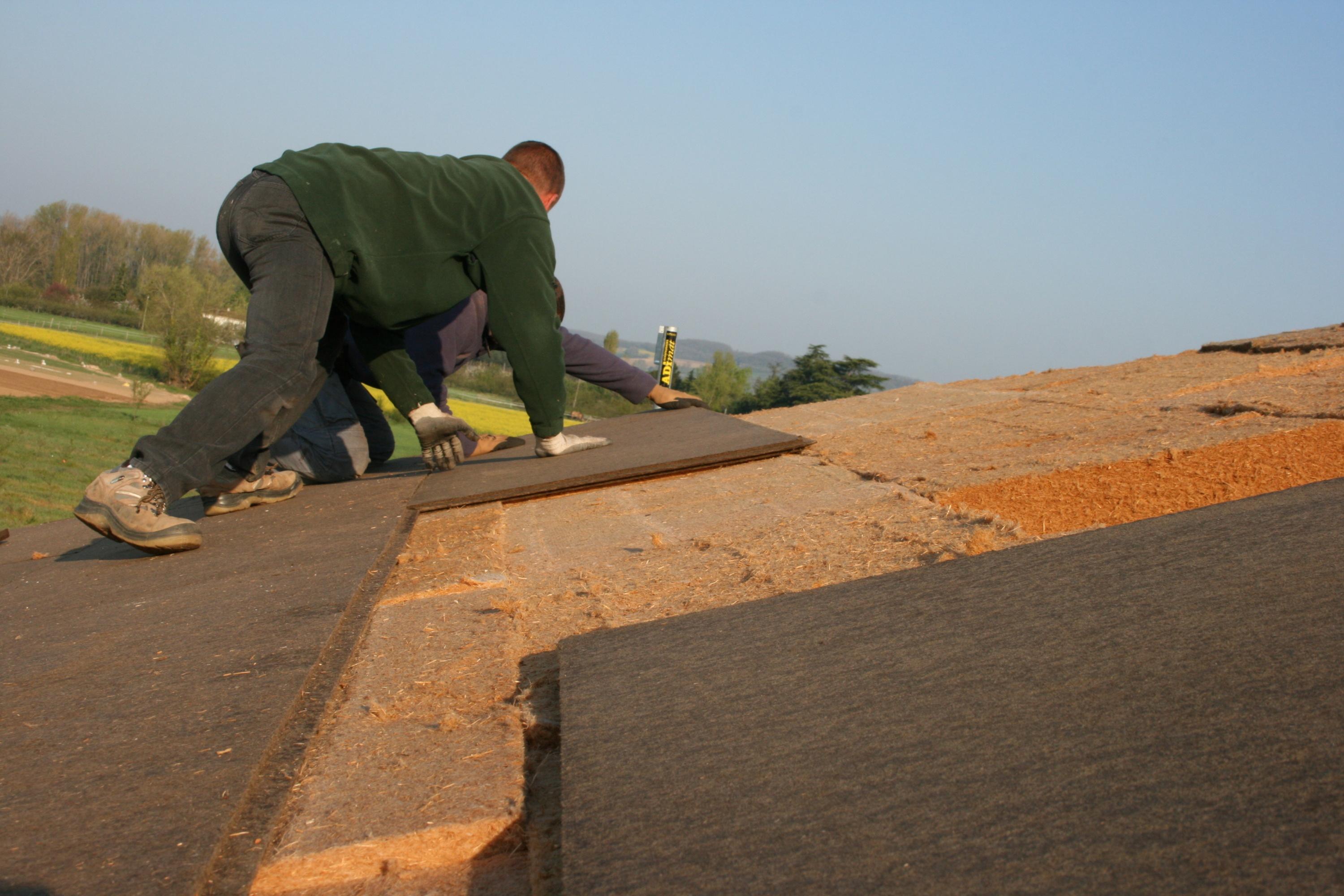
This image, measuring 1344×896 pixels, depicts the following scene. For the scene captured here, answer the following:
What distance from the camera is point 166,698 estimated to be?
50.5 inches

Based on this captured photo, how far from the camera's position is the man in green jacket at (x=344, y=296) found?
2229 millimetres

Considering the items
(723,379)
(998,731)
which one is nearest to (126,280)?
(723,379)

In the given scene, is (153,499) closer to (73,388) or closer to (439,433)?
(439,433)

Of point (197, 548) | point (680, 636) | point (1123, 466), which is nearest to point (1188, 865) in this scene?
point (680, 636)

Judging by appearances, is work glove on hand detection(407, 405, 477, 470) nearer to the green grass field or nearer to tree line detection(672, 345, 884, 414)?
the green grass field

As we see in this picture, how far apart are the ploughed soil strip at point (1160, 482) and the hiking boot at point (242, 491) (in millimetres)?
2292

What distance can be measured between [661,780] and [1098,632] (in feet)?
1.91

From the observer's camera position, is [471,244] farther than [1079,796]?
Yes

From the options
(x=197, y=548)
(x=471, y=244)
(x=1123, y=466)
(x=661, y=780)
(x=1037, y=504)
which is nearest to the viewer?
(x=661, y=780)

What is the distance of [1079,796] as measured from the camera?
79 centimetres

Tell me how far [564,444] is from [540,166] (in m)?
1.06

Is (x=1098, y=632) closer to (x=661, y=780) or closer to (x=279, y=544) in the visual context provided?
(x=661, y=780)

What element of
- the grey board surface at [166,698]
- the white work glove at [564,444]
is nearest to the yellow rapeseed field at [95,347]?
the white work glove at [564,444]

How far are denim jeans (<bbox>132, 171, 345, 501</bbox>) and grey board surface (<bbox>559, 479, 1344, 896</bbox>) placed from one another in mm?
1388
